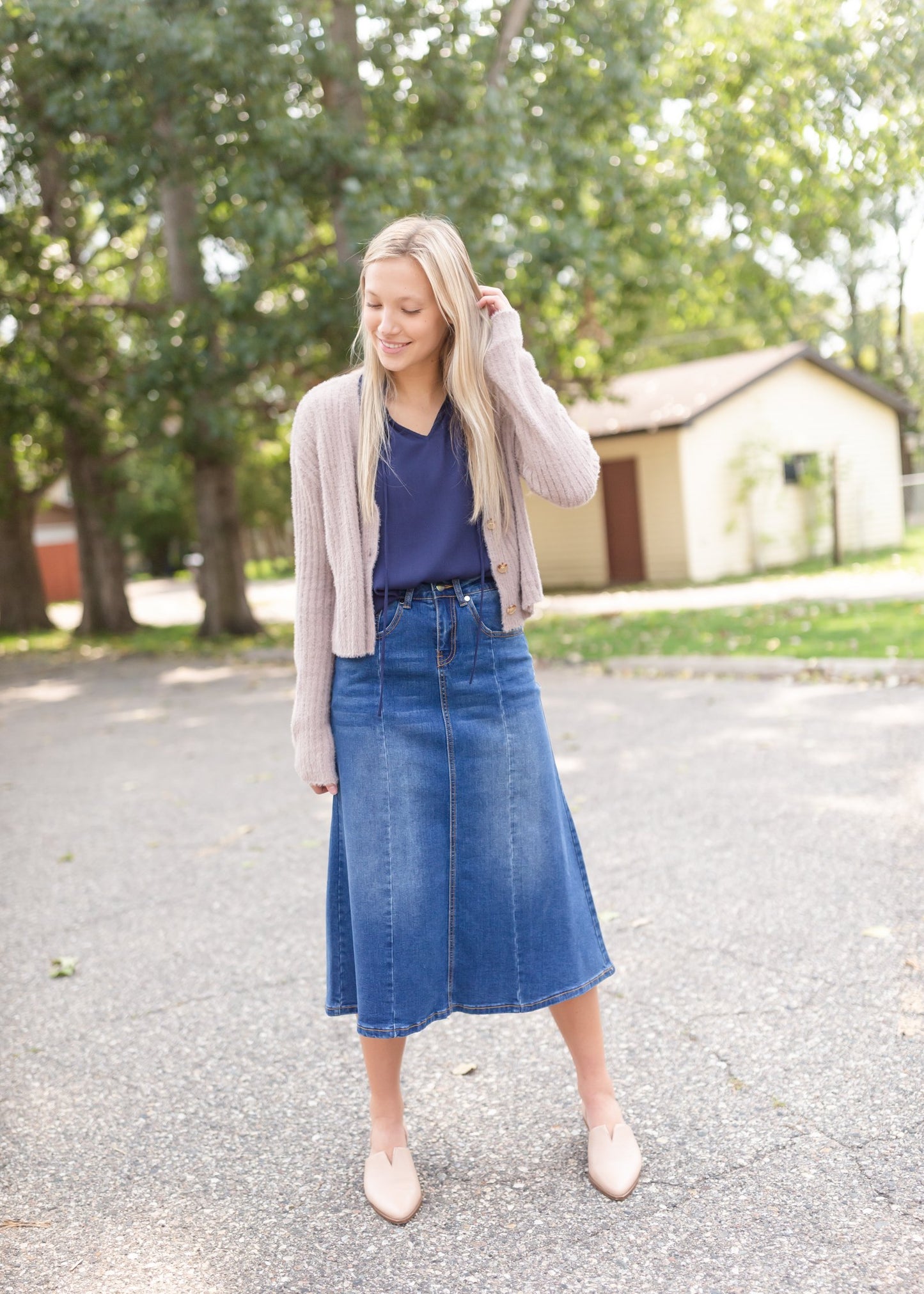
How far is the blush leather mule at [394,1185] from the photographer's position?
8.45 ft

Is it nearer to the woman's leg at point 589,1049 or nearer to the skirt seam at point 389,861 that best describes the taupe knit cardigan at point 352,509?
the skirt seam at point 389,861

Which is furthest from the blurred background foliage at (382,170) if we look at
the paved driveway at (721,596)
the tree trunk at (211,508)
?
the paved driveway at (721,596)

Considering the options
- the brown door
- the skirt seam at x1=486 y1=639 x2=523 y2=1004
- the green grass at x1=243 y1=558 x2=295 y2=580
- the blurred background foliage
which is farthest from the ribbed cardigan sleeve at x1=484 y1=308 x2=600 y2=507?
the green grass at x1=243 y1=558 x2=295 y2=580

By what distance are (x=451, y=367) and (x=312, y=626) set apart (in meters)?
0.64

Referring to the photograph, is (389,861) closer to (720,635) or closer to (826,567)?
(720,635)

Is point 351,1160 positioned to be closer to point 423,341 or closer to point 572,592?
point 423,341

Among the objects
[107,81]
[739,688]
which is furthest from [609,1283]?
[107,81]

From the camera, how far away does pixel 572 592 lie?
22109 millimetres

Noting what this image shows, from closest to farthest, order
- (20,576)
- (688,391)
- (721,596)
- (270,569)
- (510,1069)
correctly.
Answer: (510,1069), (721,596), (688,391), (20,576), (270,569)

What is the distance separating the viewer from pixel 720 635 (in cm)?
1195

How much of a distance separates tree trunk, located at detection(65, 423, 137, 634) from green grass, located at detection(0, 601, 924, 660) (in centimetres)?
371

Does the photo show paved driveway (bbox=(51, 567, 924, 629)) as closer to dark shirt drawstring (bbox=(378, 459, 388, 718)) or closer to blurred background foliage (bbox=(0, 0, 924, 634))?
blurred background foliage (bbox=(0, 0, 924, 634))

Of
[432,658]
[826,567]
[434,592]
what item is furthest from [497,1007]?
[826,567]

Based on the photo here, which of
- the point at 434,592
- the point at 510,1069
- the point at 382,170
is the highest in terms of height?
the point at 382,170
